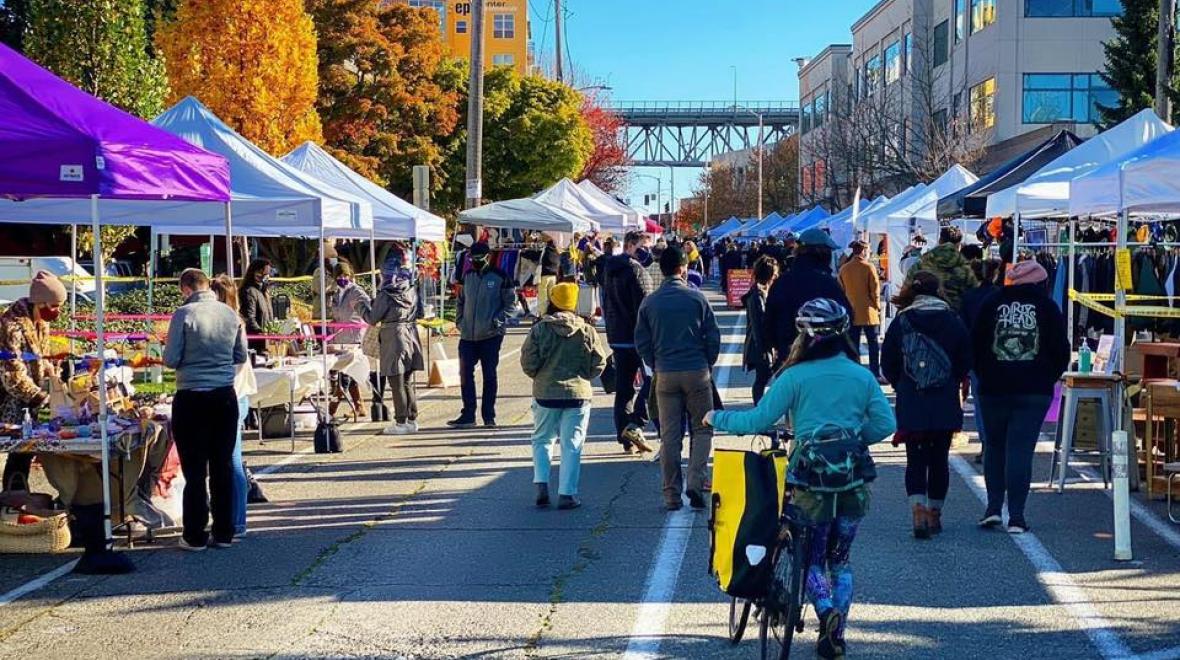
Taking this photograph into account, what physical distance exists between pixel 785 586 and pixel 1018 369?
385 centimetres

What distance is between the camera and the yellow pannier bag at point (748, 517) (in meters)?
6.16

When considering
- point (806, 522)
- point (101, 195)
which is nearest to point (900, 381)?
point (806, 522)

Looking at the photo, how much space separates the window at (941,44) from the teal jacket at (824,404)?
5192cm

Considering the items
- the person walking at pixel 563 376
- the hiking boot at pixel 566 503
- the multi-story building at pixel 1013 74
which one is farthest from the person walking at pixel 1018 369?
the multi-story building at pixel 1013 74

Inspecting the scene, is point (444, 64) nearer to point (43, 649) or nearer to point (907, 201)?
point (907, 201)

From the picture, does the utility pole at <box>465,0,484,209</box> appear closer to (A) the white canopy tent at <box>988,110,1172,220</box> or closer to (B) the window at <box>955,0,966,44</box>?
(A) the white canopy tent at <box>988,110,1172,220</box>

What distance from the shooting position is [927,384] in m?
9.08

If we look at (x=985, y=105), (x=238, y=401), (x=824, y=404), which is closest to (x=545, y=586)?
(x=824, y=404)

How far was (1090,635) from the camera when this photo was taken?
7.00 m

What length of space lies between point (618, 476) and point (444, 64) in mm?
38491

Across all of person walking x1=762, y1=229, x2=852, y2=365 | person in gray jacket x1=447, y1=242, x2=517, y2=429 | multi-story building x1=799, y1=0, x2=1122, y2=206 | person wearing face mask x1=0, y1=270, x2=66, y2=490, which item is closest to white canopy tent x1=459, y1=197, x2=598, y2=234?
person in gray jacket x1=447, y1=242, x2=517, y2=429

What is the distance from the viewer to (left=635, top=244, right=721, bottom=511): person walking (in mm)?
9969

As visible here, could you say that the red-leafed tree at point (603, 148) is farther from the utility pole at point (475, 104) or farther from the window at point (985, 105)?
the utility pole at point (475, 104)

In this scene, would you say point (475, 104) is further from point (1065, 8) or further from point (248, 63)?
point (1065, 8)
